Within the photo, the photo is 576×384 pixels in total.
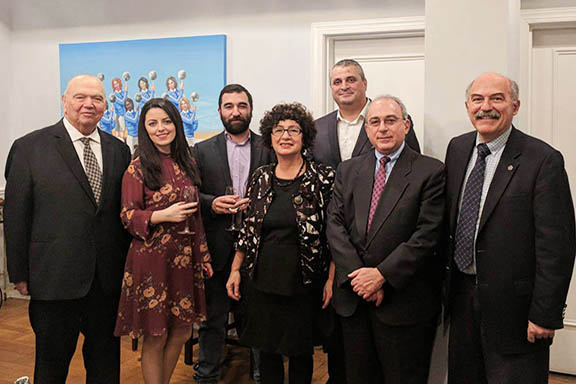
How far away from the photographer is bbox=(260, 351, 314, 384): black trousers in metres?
2.52

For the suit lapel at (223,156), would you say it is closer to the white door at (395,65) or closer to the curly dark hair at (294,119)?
the curly dark hair at (294,119)

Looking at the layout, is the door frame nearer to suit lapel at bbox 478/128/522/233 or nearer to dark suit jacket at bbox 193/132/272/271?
suit lapel at bbox 478/128/522/233

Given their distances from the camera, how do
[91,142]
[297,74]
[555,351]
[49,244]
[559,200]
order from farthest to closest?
[297,74], [555,351], [91,142], [49,244], [559,200]

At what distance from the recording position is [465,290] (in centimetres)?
219

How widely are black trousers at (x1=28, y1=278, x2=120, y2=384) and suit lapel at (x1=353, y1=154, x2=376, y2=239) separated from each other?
48.3 inches

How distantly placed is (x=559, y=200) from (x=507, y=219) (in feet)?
0.63

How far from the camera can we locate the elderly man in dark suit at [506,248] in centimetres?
198

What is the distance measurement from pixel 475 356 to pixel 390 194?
2.41ft

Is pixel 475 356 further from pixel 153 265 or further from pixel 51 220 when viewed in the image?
pixel 51 220

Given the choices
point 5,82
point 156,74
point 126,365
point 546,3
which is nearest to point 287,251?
point 126,365

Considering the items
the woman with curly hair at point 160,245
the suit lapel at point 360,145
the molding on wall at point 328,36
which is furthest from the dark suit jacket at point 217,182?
the molding on wall at point 328,36

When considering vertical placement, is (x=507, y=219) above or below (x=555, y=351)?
above

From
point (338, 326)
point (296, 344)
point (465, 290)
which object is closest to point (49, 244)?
point (296, 344)

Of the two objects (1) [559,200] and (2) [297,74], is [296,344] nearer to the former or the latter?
(1) [559,200]
